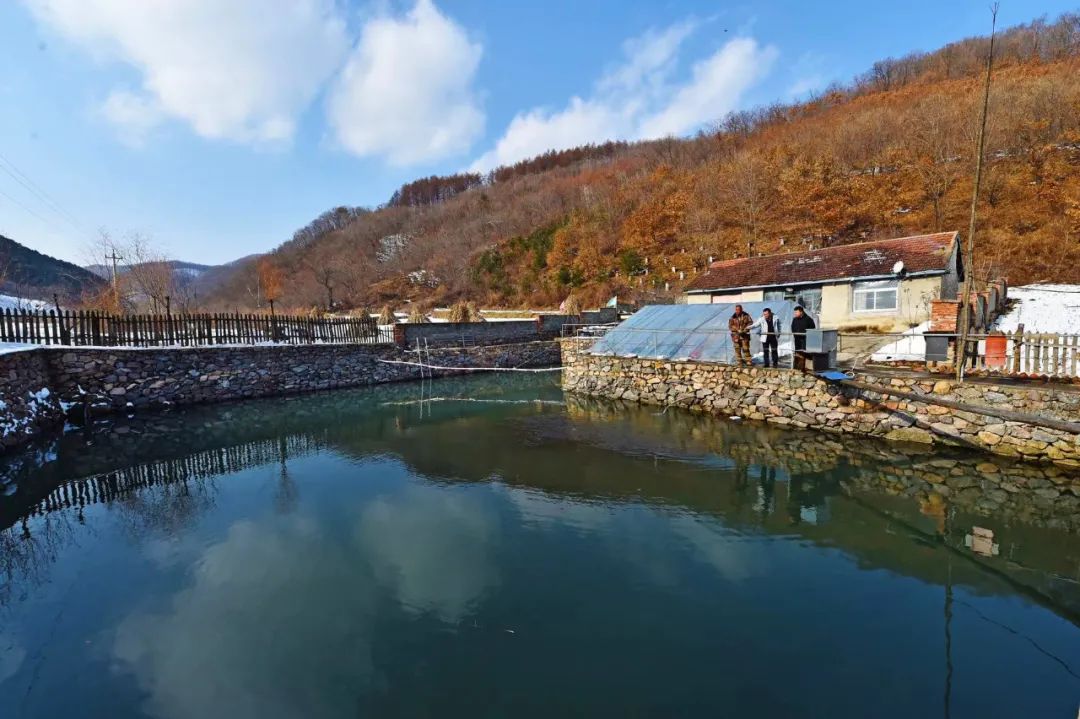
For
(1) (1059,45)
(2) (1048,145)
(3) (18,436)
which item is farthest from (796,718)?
(1) (1059,45)

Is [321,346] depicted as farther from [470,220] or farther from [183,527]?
[470,220]

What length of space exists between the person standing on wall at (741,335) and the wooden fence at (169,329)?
51.5 feet

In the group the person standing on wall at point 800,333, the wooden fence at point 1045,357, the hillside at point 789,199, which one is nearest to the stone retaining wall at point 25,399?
the person standing on wall at point 800,333

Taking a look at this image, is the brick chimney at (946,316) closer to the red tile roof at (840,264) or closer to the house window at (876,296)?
the red tile roof at (840,264)

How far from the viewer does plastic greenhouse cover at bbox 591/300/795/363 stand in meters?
14.2

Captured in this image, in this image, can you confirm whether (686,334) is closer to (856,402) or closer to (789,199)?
(856,402)

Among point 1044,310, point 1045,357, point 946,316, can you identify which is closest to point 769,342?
point 946,316

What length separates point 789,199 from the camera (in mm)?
44938

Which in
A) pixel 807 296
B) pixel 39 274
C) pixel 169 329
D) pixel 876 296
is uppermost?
pixel 39 274

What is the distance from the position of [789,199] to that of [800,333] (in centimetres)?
4003

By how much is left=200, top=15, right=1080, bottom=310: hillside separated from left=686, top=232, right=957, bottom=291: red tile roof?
6.64m

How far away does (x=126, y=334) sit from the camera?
53.1 feet

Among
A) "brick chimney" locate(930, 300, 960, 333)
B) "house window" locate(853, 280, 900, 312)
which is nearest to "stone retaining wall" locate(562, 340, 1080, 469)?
"brick chimney" locate(930, 300, 960, 333)

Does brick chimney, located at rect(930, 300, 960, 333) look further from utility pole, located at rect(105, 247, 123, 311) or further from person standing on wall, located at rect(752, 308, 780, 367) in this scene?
utility pole, located at rect(105, 247, 123, 311)
